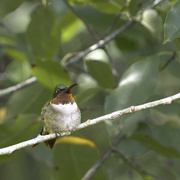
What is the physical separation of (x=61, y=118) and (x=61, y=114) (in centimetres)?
3

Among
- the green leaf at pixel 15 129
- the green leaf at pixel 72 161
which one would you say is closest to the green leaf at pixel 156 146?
the green leaf at pixel 72 161

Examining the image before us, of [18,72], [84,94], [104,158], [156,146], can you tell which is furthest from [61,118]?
[18,72]

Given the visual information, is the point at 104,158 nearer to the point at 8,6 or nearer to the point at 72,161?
the point at 72,161

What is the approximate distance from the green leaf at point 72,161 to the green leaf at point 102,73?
0.50 m

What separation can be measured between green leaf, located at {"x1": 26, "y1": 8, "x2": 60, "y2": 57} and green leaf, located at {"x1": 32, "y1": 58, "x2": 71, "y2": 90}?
37 centimetres

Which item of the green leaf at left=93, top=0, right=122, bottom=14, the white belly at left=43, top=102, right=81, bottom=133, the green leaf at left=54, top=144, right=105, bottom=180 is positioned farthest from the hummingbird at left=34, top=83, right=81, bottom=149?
the green leaf at left=93, top=0, right=122, bottom=14

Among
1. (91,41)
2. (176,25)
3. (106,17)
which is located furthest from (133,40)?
(176,25)

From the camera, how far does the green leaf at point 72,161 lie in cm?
305

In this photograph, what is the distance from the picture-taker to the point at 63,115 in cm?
268

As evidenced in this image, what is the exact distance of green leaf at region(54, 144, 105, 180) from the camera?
10.0ft

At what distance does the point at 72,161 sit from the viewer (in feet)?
10.2

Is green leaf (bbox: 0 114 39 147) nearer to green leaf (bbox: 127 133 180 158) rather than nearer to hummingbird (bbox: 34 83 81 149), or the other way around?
hummingbird (bbox: 34 83 81 149)

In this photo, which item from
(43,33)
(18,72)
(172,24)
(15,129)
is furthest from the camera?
(18,72)

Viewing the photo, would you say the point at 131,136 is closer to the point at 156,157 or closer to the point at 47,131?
the point at 47,131
